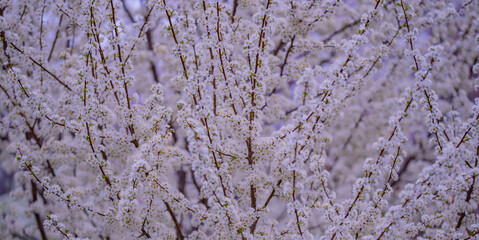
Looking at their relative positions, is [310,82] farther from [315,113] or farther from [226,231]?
[226,231]

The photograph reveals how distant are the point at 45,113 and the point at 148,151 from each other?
1.00m

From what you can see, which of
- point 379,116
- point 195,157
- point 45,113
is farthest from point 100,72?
point 379,116

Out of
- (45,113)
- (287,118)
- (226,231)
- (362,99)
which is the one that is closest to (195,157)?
(226,231)

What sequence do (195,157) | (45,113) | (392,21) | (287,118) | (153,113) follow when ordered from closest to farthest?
(195,157) → (45,113) → (153,113) → (287,118) → (392,21)

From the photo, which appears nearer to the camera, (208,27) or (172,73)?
(208,27)

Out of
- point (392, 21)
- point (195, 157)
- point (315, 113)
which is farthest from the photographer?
point (392, 21)

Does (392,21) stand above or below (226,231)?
above

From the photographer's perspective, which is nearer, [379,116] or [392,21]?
[392,21]

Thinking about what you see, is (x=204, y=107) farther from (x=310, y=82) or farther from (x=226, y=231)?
(x=226, y=231)

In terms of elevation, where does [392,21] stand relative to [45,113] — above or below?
above

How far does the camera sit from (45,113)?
290 centimetres

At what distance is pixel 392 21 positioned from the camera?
15.1 feet

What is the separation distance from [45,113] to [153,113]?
94 cm

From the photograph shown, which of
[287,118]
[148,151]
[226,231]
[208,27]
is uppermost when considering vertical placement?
[287,118]
